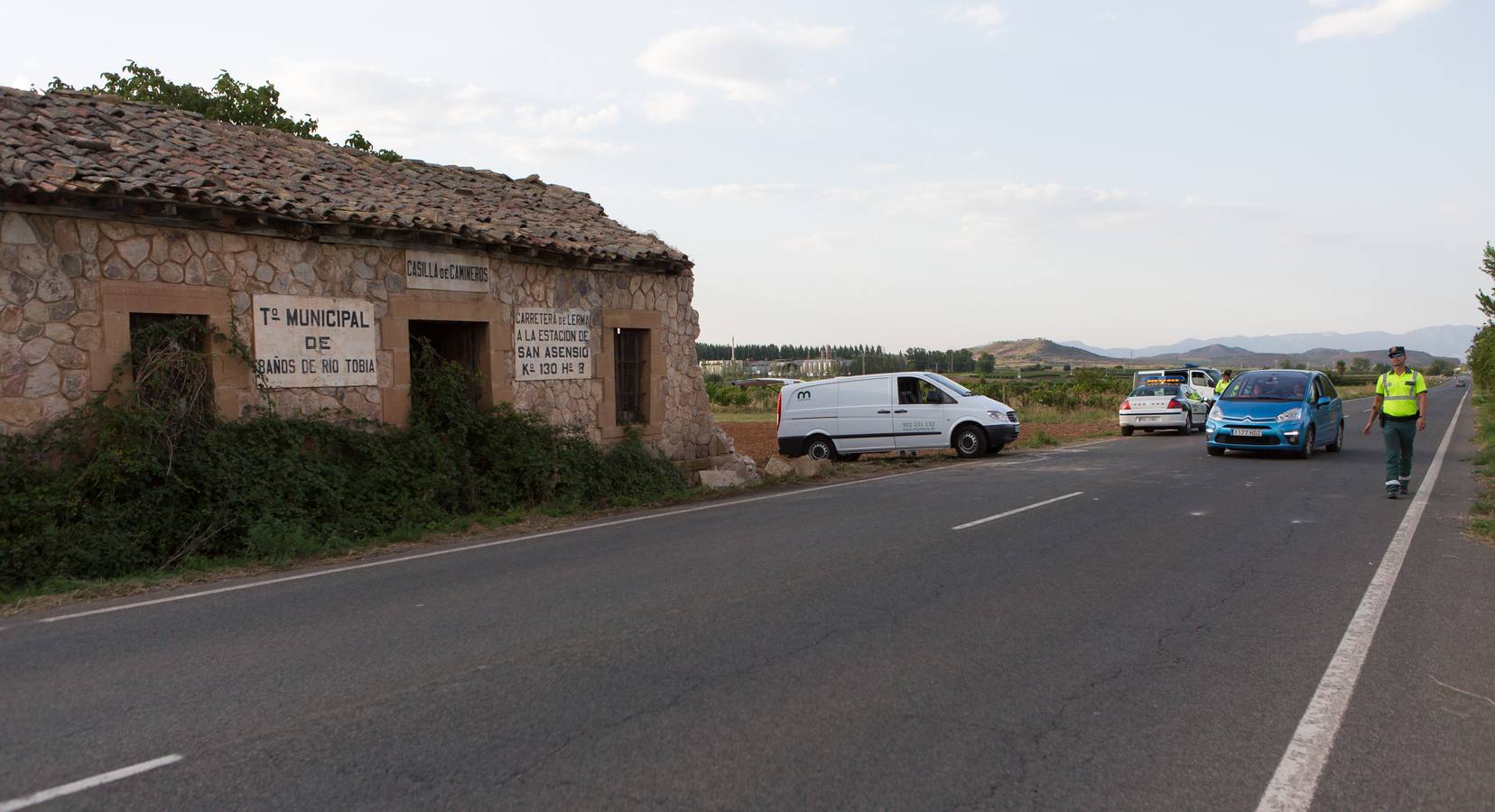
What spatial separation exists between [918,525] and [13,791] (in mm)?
7695

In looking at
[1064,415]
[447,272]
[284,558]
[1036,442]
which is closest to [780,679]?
[284,558]

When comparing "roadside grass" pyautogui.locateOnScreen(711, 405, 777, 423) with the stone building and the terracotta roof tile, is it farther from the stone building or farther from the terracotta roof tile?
the terracotta roof tile

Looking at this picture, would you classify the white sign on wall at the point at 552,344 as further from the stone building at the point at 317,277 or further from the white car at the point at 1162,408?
the white car at the point at 1162,408

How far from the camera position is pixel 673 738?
168 inches

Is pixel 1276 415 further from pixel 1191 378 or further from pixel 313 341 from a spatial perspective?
pixel 313 341

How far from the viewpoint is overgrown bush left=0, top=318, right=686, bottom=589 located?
8.39 meters

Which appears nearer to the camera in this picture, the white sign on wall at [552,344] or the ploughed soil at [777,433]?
the white sign on wall at [552,344]

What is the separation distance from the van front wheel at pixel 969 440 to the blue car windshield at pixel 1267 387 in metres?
4.39

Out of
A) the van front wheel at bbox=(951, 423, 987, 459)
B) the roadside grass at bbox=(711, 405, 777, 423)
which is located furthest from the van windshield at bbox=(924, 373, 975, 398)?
the roadside grass at bbox=(711, 405, 777, 423)

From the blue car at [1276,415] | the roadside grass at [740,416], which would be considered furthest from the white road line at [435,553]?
the roadside grass at [740,416]

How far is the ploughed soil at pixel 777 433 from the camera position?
75.2 ft

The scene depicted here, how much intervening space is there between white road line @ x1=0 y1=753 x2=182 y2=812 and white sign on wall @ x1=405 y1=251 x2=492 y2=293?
859 centimetres

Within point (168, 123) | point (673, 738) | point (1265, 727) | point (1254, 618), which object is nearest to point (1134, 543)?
point (1254, 618)

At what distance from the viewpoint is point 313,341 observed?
11.0m
